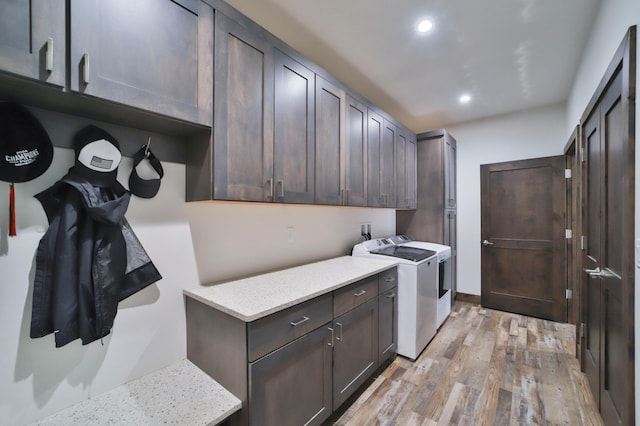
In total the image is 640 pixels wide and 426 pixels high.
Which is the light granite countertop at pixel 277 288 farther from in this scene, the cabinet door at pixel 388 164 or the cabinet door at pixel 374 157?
the cabinet door at pixel 388 164

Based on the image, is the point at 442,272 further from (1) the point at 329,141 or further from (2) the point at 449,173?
(1) the point at 329,141

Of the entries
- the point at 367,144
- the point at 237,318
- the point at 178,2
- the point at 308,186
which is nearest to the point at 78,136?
the point at 178,2

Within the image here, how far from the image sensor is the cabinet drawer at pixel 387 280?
2.21 m

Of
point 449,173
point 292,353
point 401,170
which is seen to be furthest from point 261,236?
point 449,173

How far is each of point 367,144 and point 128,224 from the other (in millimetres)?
1957

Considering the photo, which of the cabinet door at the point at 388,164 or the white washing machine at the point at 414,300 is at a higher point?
the cabinet door at the point at 388,164

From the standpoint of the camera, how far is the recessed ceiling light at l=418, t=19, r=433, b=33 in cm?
189

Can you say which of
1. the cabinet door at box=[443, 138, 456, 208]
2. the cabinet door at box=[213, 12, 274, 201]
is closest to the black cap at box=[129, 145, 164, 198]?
the cabinet door at box=[213, 12, 274, 201]

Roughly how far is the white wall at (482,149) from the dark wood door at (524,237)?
12cm

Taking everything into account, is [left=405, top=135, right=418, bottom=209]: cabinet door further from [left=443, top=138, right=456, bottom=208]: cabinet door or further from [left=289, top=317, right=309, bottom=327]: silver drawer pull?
[left=289, top=317, right=309, bottom=327]: silver drawer pull

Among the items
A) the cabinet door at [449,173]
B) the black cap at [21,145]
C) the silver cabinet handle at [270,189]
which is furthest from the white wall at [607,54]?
the black cap at [21,145]

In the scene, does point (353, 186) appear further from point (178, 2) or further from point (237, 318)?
point (178, 2)

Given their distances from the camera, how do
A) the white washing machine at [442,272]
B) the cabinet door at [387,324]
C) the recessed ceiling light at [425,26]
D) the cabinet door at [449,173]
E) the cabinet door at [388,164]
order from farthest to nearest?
the cabinet door at [449,173]
the white washing machine at [442,272]
the cabinet door at [388,164]
the cabinet door at [387,324]
the recessed ceiling light at [425,26]

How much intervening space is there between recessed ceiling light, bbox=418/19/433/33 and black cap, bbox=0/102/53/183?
2.24m
